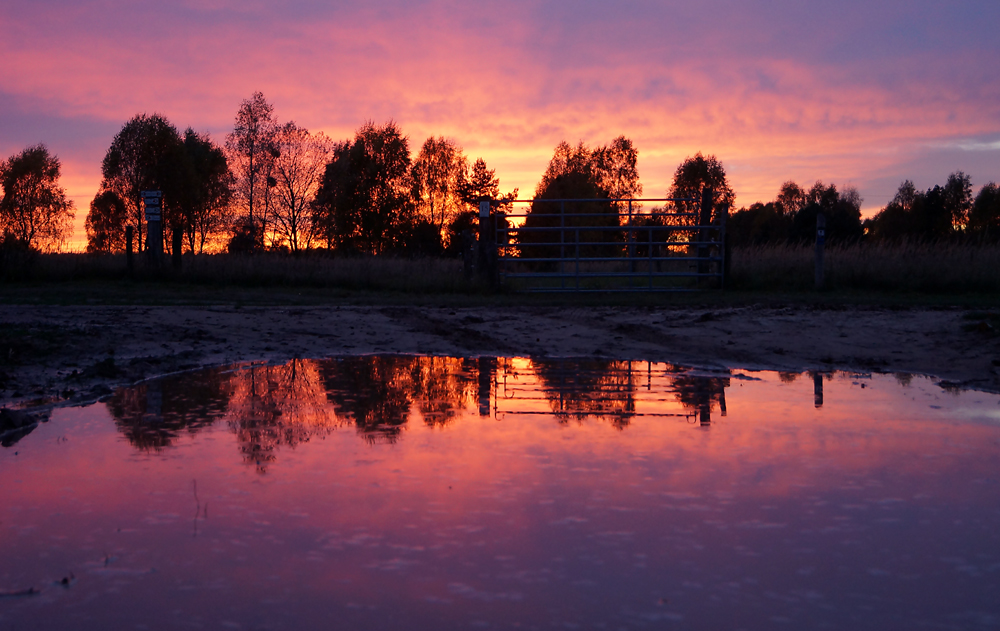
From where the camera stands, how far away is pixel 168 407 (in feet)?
19.0

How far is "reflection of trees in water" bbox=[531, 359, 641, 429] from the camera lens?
18.7 feet

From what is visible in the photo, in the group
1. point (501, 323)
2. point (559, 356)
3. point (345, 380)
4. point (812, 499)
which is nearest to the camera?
point (812, 499)

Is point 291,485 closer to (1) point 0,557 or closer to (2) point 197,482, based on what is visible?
(2) point 197,482

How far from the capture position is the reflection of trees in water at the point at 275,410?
4766 mm

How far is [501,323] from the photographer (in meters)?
11.4

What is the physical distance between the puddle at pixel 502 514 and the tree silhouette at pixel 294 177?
42959 mm

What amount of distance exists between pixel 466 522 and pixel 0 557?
1764 mm

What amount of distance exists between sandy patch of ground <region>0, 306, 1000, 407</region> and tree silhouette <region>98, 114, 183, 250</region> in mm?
45606

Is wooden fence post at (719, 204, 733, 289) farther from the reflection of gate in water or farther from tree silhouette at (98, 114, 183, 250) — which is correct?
tree silhouette at (98, 114, 183, 250)

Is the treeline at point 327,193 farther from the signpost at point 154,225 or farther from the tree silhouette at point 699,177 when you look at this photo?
the signpost at point 154,225

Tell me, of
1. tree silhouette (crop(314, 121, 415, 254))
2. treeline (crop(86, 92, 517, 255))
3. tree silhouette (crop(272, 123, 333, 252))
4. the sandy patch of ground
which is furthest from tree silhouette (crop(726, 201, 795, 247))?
the sandy patch of ground

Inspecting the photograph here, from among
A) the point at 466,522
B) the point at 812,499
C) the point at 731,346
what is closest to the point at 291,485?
the point at 466,522

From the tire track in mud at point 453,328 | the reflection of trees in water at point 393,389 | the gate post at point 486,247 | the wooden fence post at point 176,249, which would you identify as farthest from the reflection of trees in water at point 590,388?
the wooden fence post at point 176,249

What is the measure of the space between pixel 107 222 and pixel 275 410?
61.4 metres
